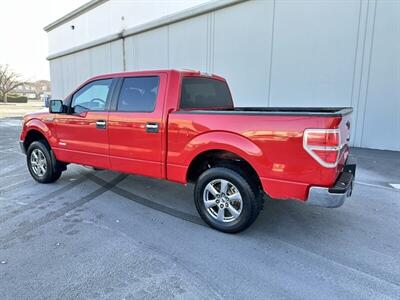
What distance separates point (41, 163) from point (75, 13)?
19.4m

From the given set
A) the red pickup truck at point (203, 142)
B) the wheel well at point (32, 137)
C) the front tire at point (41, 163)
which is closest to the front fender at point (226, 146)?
the red pickup truck at point (203, 142)

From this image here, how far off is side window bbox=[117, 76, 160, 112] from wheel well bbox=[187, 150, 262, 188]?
3.23ft

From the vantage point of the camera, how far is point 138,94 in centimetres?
418

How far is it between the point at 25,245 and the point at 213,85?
342 centimetres

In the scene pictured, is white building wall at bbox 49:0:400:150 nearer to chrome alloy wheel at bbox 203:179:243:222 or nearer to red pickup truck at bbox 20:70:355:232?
red pickup truck at bbox 20:70:355:232

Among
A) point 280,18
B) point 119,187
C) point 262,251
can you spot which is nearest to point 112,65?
point 280,18

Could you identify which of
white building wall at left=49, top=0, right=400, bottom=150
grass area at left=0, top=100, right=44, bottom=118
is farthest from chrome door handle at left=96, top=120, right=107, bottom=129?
grass area at left=0, top=100, right=44, bottom=118

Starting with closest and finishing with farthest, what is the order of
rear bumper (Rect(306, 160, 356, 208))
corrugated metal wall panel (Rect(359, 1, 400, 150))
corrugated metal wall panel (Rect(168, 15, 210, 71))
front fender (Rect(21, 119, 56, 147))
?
rear bumper (Rect(306, 160, 356, 208)), front fender (Rect(21, 119, 56, 147)), corrugated metal wall panel (Rect(359, 1, 400, 150)), corrugated metal wall panel (Rect(168, 15, 210, 71))

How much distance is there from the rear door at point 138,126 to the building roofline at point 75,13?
1646 centimetres

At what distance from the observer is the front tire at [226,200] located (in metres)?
3.31

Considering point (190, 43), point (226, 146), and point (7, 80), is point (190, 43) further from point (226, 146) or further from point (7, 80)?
point (7, 80)

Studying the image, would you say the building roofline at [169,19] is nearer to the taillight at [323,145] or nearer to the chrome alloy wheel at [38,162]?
the chrome alloy wheel at [38,162]

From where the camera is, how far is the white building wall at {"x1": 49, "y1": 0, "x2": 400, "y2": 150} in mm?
7805

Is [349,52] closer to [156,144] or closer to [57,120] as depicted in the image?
[156,144]
